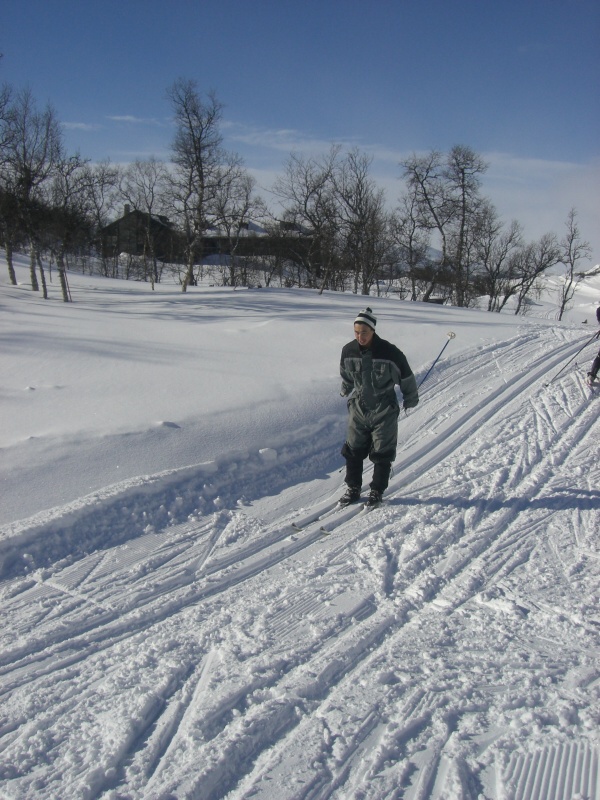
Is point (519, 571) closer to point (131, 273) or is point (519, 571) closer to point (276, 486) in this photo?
point (276, 486)

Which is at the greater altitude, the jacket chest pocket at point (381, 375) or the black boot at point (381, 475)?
the jacket chest pocket at point (381, 375)

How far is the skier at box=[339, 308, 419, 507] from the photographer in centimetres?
477

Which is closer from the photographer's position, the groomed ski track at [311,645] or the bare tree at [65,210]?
the groomed ski track at [311,645]

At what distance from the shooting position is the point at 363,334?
468cm

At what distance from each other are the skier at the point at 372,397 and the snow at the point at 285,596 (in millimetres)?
387

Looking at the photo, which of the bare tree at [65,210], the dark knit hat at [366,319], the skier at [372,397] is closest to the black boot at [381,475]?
the skier at [372,397]

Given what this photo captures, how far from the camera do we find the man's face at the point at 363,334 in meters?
4.63

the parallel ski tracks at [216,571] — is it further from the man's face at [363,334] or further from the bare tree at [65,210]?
the bare tree at [65,210]

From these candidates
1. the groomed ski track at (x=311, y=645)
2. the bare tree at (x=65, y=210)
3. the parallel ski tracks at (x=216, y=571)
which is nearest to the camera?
the groomed ski track at (x=311, y=645)

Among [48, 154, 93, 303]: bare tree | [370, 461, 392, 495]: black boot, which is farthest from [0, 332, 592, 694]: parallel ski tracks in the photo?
[48, 154, 93, 303]: bare tree

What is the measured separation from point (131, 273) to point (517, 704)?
4602 centimetres

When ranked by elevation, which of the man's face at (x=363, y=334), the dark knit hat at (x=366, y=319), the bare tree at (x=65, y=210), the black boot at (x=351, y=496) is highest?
the bare tree at (x=65, y=210)

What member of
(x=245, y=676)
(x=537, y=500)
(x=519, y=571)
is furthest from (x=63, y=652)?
(x=537, y=500)

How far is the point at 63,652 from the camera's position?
3.13 meters
